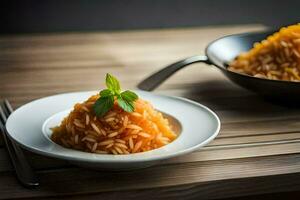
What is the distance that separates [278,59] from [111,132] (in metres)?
0.49

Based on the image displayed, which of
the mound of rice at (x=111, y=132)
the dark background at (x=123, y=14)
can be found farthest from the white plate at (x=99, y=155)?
the dark background at (x=123, y=14)

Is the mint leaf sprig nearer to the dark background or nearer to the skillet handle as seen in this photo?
the skillet handle

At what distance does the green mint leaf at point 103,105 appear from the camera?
0.96 meters

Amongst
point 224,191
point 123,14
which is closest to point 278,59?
point 224,191

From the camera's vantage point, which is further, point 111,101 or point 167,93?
point 167,93

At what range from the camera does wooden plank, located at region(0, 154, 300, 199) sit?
2.94 ft

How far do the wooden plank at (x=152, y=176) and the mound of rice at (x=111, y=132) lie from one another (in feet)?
0.13

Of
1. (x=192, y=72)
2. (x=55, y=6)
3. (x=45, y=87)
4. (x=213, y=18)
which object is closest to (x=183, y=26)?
(x=213, y=18)

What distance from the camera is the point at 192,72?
1.54m

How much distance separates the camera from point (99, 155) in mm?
898

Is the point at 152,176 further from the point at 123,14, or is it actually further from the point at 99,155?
the point at 123,14

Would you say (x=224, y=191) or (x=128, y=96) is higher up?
(x=128, y=96)

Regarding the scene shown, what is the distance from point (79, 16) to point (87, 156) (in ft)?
4.44

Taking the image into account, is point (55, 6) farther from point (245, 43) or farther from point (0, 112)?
point (0, 112)
